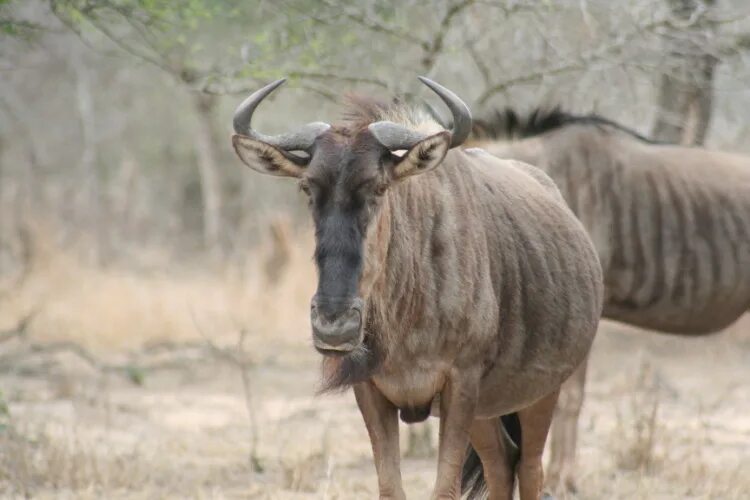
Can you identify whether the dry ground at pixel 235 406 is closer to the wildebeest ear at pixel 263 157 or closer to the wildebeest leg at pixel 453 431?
the wildebeest leg at pixel 453 431

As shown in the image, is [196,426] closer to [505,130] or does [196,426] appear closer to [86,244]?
[505,130]

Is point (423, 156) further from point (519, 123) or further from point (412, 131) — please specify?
point (519, 123)

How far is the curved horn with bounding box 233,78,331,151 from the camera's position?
13.6 feet

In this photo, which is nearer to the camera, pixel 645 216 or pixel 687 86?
pixel 645 216

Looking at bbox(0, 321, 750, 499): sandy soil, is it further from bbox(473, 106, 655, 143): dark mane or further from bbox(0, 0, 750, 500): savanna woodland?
bbox(473, 106, 655, 143): dark mane

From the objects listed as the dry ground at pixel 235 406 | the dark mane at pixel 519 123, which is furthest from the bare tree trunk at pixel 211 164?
the dark mane at pixel 519 123

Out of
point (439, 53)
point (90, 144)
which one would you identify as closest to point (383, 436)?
point (439, 53)

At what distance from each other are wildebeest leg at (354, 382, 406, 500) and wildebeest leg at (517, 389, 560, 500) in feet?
3.51

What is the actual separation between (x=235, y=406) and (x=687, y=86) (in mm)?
4016

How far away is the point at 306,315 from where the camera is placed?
1272 centimetres

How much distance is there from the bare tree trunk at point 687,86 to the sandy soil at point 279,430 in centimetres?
183

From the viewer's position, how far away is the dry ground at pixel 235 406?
6.30 m

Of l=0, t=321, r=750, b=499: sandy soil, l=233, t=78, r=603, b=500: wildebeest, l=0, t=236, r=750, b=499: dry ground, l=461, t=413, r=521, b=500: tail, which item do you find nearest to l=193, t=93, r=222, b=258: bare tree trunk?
l=0, t=236, r=750, b=499: dry ground

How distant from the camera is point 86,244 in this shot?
1650cm
